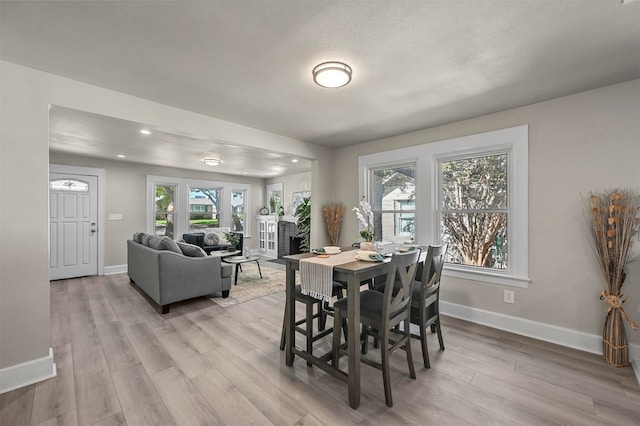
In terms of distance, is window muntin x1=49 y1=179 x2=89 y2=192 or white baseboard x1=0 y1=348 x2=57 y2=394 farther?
window muntin x1=49 y1=179 x2=89 y2=192

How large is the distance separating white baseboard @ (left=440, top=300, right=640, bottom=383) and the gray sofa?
311 centimetres

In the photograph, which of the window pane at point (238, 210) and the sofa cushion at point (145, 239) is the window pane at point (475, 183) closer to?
the sofa cushion at point (145, 239)

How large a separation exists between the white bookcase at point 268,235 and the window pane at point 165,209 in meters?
2.36

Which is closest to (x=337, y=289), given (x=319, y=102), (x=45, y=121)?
(x=319, y=102)

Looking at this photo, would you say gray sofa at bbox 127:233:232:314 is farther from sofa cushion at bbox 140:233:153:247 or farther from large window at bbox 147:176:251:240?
large window at bbox 147:176:251:240

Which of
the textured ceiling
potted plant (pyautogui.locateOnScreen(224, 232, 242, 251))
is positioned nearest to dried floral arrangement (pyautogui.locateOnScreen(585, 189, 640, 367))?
the textured ceiling

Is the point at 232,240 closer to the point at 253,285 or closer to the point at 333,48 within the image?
the point at 253,285

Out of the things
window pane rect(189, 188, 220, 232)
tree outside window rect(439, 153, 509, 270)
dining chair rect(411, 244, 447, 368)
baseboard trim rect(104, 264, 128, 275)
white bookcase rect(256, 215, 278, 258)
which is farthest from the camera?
white bookcase rect(256, 215, 278, 258)

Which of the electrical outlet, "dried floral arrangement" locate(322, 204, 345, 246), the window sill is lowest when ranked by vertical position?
the electrical outlet

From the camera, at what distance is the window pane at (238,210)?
307 inches

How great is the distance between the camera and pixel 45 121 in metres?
2.14

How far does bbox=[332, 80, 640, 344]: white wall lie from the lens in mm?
2328

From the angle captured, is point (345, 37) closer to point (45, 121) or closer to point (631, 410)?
point (45, 121)

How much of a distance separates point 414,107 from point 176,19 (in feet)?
7.31
